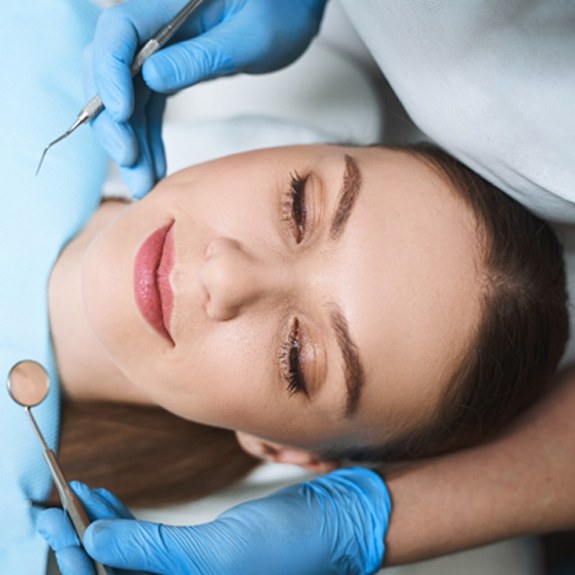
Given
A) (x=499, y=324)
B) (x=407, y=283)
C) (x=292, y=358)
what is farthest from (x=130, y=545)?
(x=499, y=324)

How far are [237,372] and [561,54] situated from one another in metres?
0.61

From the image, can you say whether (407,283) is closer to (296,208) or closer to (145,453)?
(296,208)

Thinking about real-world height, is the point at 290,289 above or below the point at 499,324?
above

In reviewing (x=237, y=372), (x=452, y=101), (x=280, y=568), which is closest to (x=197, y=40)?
(x=452, y=101)

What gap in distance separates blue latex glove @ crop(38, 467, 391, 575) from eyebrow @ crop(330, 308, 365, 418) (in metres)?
0.23

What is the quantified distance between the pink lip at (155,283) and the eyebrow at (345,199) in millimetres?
226

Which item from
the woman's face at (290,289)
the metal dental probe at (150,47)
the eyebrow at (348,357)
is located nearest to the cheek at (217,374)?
the woman's face at (290,289)

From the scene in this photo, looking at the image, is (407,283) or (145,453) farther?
(145,453)

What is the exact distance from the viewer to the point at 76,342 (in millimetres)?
1232

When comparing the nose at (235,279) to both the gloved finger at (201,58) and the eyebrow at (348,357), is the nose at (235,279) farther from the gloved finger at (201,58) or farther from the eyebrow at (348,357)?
the gloved finger at (201,58)

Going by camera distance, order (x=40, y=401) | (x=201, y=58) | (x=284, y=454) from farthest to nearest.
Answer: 1. (x=284, y=454)
2. (x=201, y=58)
3. (x=40, y=401)

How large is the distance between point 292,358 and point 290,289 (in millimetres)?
98

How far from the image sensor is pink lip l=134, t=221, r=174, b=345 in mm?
1048

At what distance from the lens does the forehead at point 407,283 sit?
40.5 inches
